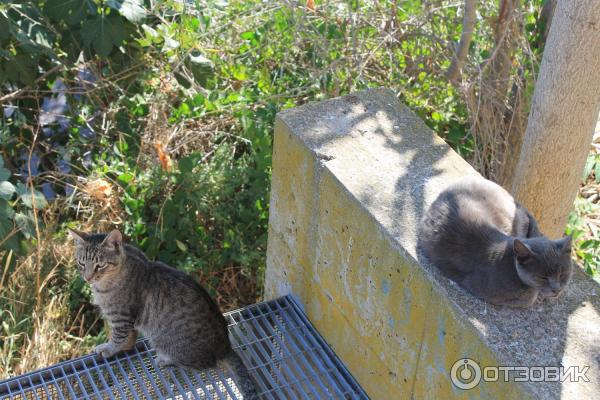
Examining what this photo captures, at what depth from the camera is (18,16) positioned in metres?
4.50

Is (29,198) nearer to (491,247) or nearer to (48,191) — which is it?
(48,191)

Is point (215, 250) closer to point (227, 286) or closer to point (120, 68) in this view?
point (227, 286)

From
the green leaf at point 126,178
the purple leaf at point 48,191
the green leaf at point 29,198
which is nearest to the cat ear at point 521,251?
the green leaf at point 126,178

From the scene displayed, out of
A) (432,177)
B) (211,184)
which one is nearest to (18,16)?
(211,184)

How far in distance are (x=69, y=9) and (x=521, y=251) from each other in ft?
10.6

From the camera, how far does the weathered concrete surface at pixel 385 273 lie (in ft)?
7.80

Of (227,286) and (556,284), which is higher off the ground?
(556,284)

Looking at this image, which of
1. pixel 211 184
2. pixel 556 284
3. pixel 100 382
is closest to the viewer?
pixel 556 284

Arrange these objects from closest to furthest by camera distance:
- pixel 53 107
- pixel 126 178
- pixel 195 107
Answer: pixel 126 178 < pixel 195 107 < pixel 53 107

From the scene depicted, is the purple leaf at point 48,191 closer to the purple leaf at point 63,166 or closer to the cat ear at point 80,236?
the purple leaf at point 63,166

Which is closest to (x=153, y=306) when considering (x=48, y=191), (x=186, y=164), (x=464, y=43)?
(x=186, y=164)

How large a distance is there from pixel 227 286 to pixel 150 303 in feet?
3.72

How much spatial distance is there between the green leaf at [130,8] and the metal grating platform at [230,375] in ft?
6.64

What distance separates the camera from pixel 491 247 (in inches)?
106
